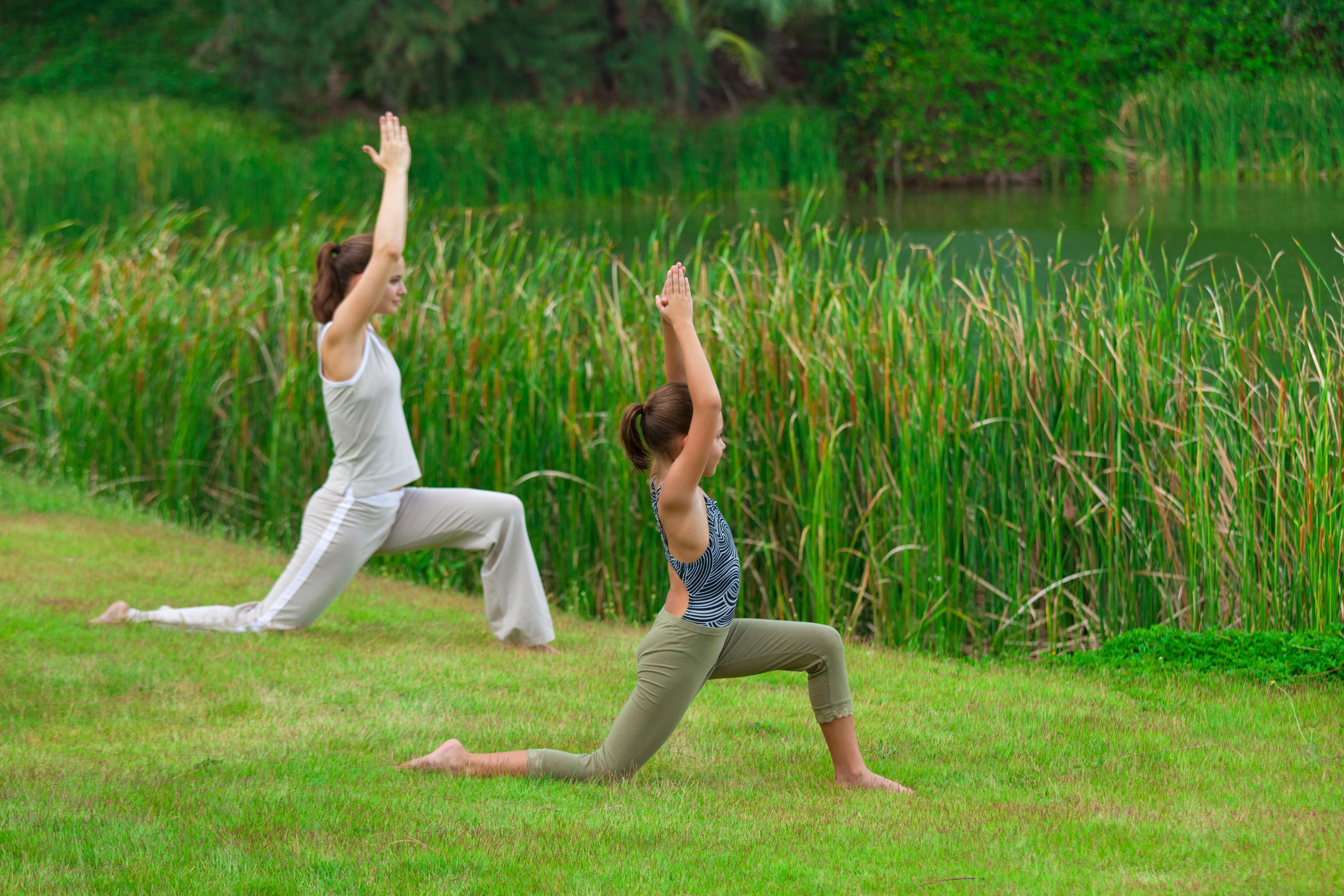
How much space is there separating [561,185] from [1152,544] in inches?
530

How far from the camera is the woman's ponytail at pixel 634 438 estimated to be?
319 centimetres

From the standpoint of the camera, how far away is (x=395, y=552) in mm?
4941

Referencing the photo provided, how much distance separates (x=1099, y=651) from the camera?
189 inches

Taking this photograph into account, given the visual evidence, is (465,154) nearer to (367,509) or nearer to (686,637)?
(367,509)

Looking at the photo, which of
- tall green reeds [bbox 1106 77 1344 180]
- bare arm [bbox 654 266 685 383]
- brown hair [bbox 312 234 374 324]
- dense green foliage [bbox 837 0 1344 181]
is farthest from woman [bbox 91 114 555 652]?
dense green foliage [bbox 837 0 1344 181]

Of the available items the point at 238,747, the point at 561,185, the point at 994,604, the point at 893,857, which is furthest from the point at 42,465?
the point at 561,185

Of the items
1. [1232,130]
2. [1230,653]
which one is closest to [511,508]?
[1230,653]

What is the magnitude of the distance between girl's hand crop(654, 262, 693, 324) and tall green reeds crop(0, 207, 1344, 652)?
2214mm

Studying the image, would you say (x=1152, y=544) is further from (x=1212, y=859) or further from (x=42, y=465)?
(x=42, y=465)

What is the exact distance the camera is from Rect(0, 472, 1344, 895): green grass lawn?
270 centimetres

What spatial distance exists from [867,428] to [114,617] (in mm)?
3036

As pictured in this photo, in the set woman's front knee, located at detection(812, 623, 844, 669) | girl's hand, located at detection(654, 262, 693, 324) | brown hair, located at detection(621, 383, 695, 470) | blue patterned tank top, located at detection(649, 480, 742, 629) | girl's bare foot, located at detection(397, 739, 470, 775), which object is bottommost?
girl's bare foot, located at detection(397, 739, 470, 775)

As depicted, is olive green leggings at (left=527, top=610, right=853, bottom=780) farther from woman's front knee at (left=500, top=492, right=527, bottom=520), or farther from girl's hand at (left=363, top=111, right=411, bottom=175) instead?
girl's hand at (left=363, top=111, right=411, bottom=175)

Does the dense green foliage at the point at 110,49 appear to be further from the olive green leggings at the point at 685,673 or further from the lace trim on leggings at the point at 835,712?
the lace trim on leggings at the point at 835,712
